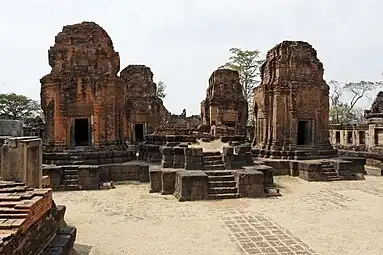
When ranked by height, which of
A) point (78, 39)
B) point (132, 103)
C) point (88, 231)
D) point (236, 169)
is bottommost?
point (88, 231)

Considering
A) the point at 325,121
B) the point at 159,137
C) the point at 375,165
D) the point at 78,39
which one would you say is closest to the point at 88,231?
the point at 159,137

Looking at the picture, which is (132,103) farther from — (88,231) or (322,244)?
(322,244)

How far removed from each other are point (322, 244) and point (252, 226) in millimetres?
1538

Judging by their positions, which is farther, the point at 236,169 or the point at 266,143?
the point at 266,143

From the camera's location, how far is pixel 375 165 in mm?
16625

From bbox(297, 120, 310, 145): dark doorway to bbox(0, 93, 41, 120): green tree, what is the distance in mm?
31877

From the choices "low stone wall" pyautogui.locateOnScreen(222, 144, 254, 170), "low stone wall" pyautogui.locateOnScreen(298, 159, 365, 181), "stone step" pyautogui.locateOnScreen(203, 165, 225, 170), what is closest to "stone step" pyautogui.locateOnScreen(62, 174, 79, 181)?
"stone step" pyautogui.locateOnScreen(203, 165, 225, 170)

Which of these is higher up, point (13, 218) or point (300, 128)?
point (300, 128)

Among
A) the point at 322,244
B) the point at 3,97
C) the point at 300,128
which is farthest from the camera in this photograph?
the point at 3,97

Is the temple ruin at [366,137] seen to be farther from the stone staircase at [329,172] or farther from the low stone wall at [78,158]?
the low stone wall at [78,158]

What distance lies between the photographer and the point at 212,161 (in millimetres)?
12312

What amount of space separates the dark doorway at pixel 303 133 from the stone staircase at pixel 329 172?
260 centimetres

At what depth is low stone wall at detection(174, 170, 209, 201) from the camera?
32.9 feet

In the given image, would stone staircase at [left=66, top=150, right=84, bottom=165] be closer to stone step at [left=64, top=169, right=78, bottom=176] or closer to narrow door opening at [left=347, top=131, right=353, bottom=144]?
stone step at [left=64, top=169, right=78, bottom=176]
